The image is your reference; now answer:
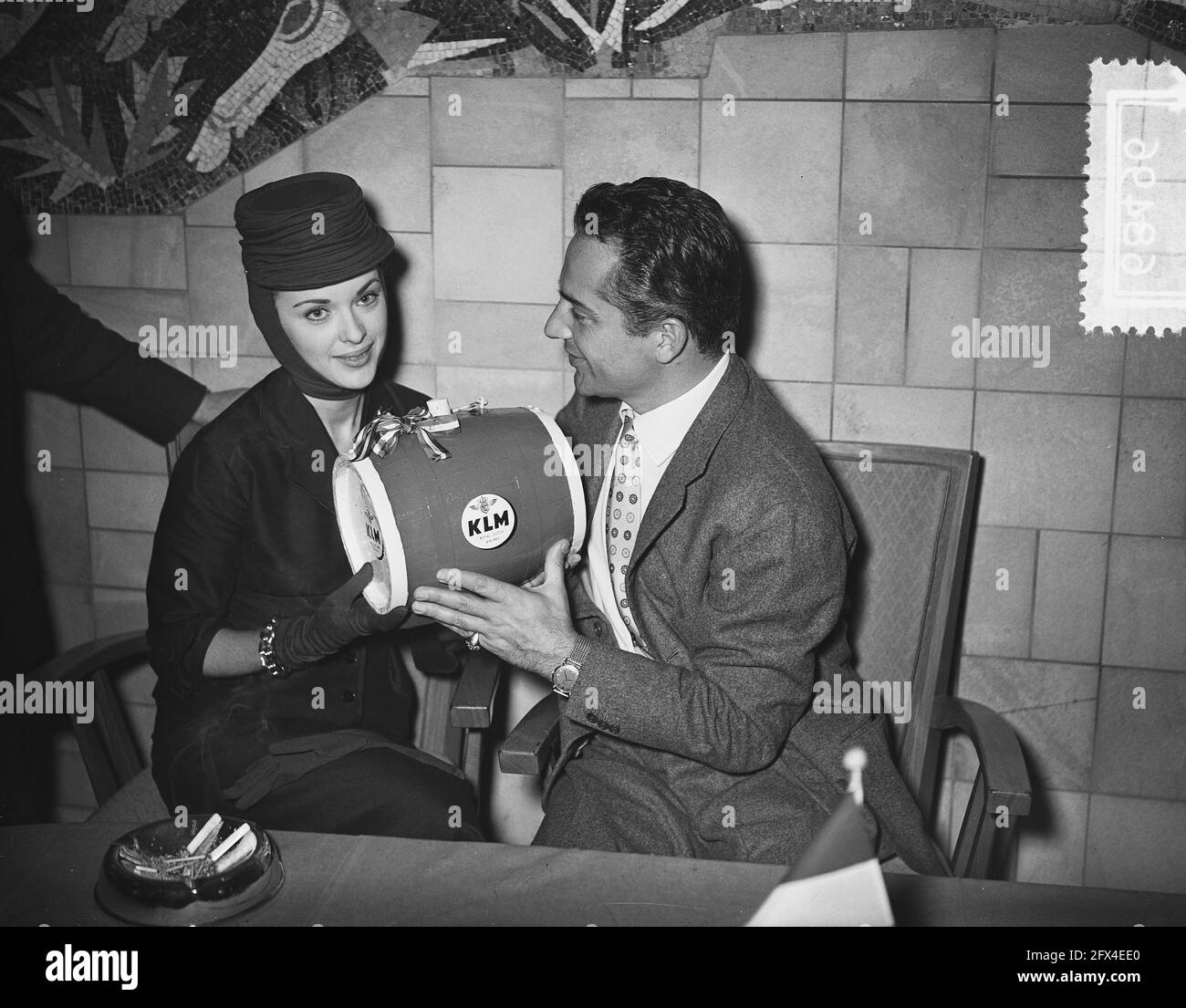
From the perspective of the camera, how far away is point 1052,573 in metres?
2.46

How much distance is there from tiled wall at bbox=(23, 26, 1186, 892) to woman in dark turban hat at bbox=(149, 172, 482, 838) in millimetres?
150

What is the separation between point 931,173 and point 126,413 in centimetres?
182

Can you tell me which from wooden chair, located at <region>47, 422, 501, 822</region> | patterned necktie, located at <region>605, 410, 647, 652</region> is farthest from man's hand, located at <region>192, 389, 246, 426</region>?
patterned necktie, located at <region>605, 410, 647, 652</region>

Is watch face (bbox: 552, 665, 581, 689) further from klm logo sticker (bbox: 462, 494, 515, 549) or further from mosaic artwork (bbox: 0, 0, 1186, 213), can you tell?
mosaic artwork (bbox: 0, 0, 1186, 213)

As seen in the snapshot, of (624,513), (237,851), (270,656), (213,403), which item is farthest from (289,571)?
(237,851)

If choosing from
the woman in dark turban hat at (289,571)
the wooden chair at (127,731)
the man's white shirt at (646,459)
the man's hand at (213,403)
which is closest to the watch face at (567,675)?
the man's white shirt at (646,459)

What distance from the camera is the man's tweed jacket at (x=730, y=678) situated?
1.89m

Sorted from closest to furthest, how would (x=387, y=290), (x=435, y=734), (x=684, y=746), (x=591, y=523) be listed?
(x=684, y=746), (x=591, y=523), (x=387, y=290), (x=435, y=734)

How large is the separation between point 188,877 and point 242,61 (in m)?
1.67

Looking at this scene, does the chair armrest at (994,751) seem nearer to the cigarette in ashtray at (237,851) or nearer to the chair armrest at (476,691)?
the chair armrest at (476,691)

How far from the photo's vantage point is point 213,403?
2.46 meters
